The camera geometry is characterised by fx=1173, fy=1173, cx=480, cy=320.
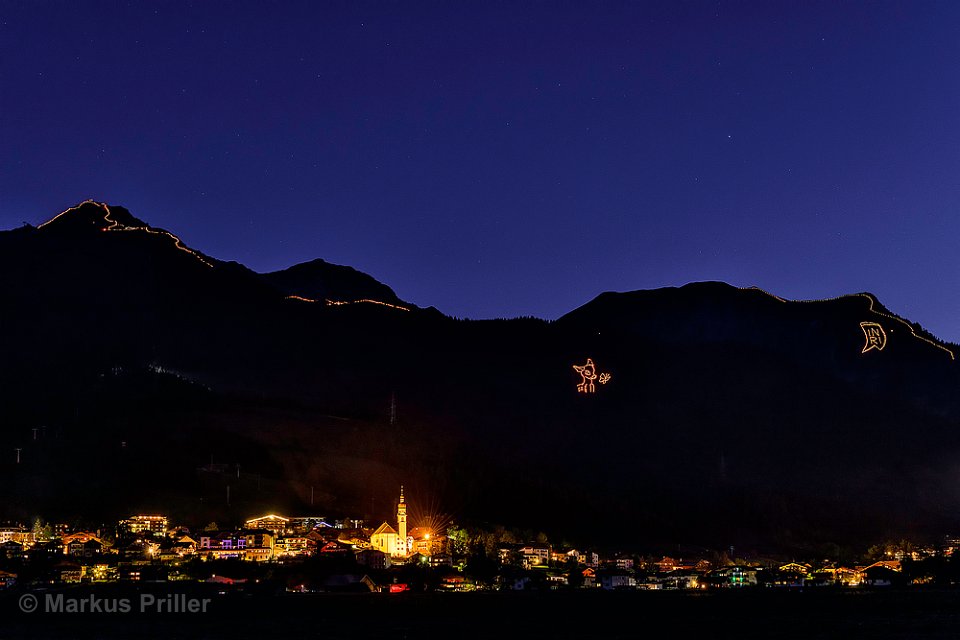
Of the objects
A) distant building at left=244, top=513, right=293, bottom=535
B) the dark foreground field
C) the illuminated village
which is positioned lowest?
the dark foreground field

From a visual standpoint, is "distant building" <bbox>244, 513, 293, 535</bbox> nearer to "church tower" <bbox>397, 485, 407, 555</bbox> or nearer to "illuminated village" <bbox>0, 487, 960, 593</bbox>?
"illuminated village" <bbox>0, 487, 960, 593</bbox>

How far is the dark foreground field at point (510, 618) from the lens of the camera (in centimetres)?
8562

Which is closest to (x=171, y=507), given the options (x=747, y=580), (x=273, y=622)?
(x=747, y=580)

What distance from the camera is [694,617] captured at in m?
105

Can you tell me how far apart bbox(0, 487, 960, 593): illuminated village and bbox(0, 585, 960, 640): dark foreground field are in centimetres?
931

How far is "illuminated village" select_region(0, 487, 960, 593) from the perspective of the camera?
477 ft

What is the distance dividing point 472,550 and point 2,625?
90900mm

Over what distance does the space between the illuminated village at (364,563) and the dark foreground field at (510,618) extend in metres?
9.31

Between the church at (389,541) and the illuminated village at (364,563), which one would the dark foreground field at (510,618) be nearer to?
the illuminated village at (364,563)

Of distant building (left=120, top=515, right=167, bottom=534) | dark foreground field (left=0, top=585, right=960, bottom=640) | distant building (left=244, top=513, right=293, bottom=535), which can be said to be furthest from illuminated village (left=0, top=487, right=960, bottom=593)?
dark foreground field (left=0, top=585, right=960, bottom=640)

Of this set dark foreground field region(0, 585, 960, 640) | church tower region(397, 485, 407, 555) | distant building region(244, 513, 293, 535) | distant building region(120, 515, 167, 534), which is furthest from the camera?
distant building region(244, 513, 293, 535)

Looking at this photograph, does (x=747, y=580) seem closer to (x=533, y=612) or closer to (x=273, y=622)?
(x=533, y=612)

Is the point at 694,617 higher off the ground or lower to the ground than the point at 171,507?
lower

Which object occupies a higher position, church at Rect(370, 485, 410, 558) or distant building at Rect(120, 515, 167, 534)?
distant building at Rect(120, 515, 167, 534)
